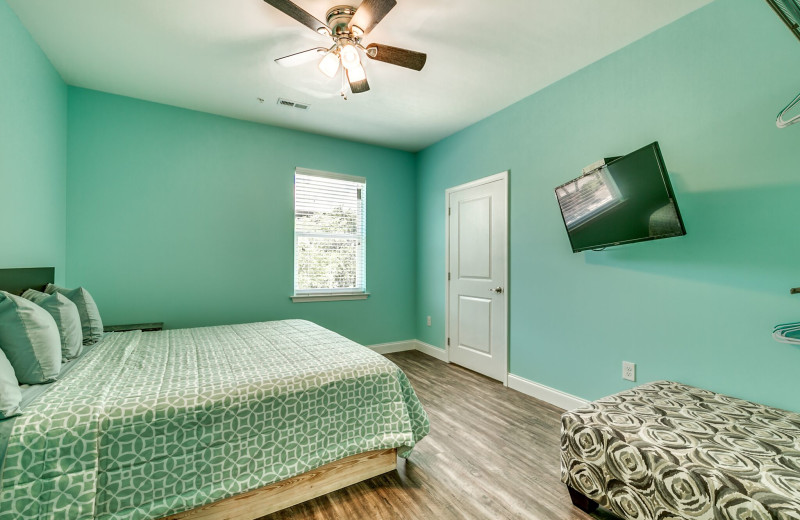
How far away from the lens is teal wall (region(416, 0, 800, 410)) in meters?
1.80

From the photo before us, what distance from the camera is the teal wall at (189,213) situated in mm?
3041

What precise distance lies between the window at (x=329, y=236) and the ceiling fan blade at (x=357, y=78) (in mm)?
1820

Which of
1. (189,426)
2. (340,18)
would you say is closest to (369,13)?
(340,18)

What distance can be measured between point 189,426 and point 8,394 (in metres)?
0.61

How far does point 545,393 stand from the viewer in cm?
295

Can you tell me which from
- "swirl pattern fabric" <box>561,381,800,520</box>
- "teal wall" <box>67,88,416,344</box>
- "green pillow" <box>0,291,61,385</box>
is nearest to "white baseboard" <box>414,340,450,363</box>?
"teal wall" <box>67,88,416,344</box>

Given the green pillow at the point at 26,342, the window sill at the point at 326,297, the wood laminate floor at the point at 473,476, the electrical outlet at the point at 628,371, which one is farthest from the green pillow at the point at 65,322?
the electrical outlet at the point at 628,371

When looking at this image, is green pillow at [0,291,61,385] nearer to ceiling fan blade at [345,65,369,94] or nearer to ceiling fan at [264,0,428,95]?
ceiling fan at [264,0,428,95]

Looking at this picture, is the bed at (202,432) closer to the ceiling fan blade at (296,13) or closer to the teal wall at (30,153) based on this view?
the teal wall at (30,153)

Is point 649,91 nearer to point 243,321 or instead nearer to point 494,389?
point 494,389

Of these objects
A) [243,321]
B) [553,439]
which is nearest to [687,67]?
Answer: [553,439]

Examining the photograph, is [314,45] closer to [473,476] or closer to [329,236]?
[329,236]

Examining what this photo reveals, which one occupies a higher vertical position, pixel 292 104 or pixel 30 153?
pixel 292 104

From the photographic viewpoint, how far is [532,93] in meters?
3.07
